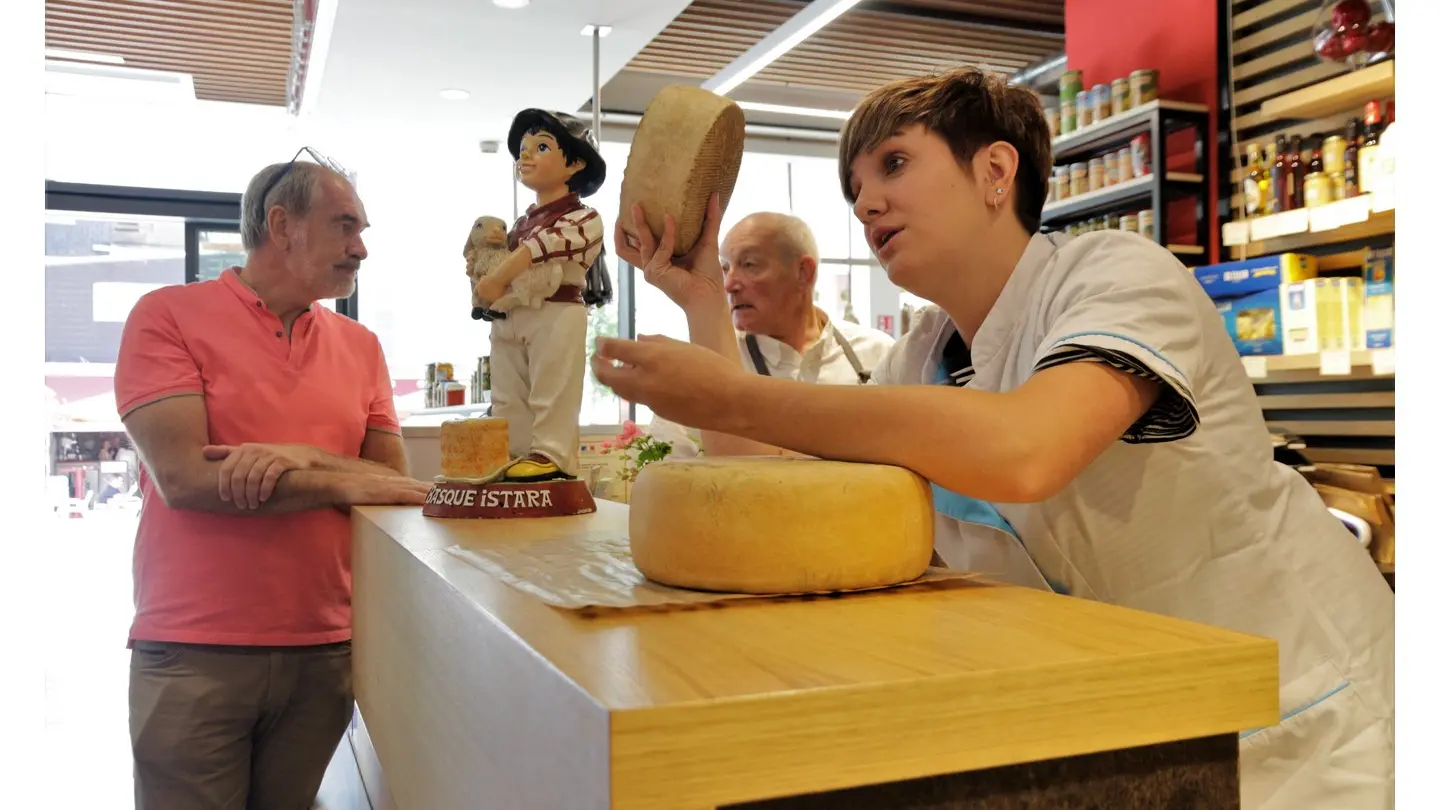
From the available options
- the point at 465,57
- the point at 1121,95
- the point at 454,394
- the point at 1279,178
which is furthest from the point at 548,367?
the point at 465,57

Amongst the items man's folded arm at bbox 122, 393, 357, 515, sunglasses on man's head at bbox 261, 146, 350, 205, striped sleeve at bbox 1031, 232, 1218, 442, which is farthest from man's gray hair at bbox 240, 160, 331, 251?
striped sleeve at bbox 1031, 232, 1218, 442

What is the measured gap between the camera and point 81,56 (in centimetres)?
624

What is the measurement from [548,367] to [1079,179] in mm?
3876

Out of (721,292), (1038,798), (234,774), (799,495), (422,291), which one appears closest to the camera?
(1038,798)

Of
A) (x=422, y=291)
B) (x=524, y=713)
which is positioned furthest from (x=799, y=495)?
(x=422, y=291)

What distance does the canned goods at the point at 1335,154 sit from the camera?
11.3 ft

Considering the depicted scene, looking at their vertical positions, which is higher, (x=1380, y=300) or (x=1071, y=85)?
(x=1071, y=85)

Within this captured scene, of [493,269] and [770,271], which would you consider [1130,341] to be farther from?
[770,271]

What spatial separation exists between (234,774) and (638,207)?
1.47 meters

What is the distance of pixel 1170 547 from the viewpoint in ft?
3.54

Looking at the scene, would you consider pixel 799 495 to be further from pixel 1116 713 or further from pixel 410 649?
pixel 410 649

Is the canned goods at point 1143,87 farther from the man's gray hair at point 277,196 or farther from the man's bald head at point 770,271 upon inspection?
the man's gray hair at point 277,196

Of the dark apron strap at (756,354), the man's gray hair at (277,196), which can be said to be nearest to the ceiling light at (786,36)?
the dark apron strap at (756,354)

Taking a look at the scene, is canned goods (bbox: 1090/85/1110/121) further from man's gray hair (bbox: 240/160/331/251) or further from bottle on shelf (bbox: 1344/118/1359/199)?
man's gray hair (bbox: 240/160/331/251)
